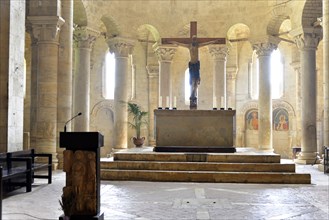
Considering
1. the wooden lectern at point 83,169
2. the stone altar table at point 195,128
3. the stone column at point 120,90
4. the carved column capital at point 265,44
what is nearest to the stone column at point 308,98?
the carved column capital at point 265,44

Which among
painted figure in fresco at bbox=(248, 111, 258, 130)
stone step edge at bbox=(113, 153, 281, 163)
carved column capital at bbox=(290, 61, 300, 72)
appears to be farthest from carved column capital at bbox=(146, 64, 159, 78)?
stone step edge at bbox=(113, 153, 281, 163)

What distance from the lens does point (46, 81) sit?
49.2 feet

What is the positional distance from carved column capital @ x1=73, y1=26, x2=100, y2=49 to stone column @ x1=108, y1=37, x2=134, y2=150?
1.82 meters

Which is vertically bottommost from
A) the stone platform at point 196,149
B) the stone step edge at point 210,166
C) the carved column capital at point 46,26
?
the stone step edge at point 210,166

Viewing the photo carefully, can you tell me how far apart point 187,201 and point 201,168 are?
3910 mm

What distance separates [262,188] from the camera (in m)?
10.9

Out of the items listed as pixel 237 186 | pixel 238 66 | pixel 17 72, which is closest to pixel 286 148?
pixel 238 66

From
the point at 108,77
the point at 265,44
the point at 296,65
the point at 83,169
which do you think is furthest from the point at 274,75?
the point at 83,169

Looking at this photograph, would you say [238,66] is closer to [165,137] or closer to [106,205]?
[165,137]

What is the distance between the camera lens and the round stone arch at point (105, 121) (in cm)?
2670

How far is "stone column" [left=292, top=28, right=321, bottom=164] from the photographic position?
1884 centimetres

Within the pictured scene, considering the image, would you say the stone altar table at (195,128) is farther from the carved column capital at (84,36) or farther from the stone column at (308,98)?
the carved column capital at (84,36)

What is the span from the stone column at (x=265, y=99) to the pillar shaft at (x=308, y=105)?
2.71 metres

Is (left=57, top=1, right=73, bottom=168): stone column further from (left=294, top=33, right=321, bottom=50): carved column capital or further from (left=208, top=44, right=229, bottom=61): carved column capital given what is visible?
(left=294, top=33, right=321, bottom=50): carved column capital
